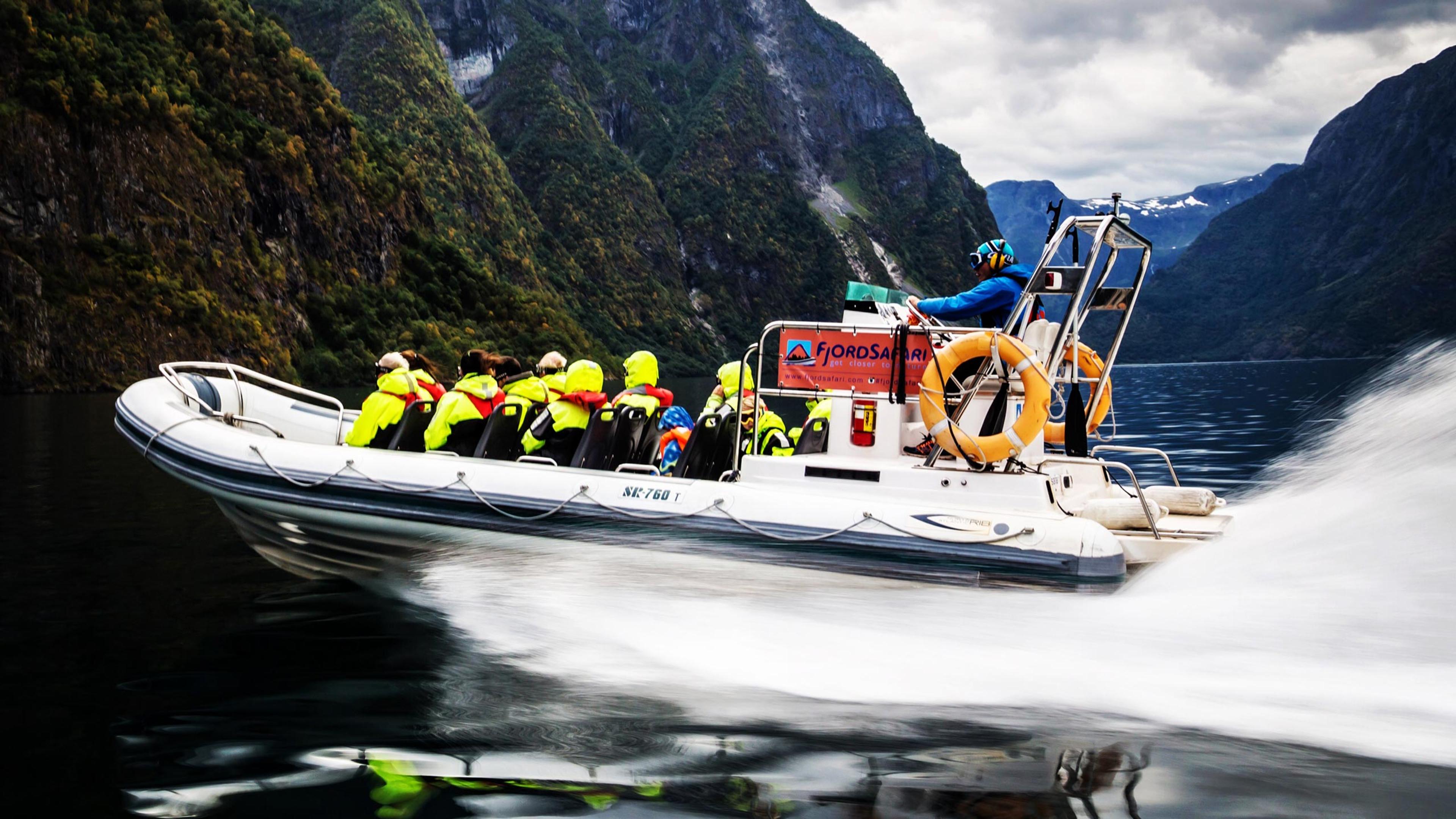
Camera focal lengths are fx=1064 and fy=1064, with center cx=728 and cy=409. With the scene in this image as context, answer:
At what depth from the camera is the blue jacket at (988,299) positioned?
6664mm

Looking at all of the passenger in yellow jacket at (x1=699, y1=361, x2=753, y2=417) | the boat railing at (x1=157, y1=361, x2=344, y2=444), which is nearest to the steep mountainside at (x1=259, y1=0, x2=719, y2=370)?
the boat railing at (x1=157, y1=361, x2=344, y2=444)

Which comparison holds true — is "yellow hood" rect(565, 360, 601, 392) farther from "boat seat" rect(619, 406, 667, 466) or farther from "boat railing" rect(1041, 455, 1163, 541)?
"boat railing" rect(1041, 455, 1163, 541)

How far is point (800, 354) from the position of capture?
6695mm

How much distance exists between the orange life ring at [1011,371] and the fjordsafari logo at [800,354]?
75 centimetres

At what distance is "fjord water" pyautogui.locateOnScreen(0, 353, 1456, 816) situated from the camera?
159 inches

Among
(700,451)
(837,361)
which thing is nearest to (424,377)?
(700,451)

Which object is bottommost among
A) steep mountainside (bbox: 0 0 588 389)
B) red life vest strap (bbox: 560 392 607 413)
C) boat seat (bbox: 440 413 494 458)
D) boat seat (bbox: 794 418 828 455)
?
boat seat (bbox: 440 413 494 458)

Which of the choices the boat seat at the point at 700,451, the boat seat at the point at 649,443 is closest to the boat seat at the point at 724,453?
the boat seat at the point at 700,451

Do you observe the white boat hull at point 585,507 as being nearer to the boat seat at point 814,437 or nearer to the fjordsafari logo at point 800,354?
the fjordsafari logo at point 800,354

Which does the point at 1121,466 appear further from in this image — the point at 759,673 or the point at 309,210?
the point at 309,210

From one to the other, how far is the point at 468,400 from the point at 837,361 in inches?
112

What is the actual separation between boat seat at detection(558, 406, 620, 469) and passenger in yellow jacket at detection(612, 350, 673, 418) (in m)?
0.14

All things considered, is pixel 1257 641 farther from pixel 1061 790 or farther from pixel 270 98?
pixel 270 98

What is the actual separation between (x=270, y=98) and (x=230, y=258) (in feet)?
63.3
